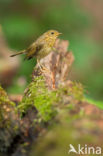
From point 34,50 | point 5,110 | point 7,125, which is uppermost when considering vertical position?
point 34,50

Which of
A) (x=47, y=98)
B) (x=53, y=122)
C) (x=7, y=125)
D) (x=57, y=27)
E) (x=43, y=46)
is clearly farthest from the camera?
(x=57, y=27)

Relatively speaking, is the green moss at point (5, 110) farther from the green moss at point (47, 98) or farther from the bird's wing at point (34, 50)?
the bird's wing at point (34, 50)

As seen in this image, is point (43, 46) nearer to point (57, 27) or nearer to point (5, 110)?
point (5, 110)

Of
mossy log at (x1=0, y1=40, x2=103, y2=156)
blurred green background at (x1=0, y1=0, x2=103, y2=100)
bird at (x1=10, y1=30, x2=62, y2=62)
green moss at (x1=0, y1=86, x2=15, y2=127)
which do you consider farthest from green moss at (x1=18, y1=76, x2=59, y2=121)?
blurred green background at (x1=0, y1=0, x2=103, y2=100)

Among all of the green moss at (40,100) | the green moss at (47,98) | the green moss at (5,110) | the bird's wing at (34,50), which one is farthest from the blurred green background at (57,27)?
the green moss at (5,110)

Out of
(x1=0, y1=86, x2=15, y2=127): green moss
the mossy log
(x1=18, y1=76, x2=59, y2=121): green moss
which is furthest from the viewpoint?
(x1=0, y1=86, x2=15, y2=127): green moss

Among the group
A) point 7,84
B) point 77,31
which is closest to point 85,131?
point 7,84

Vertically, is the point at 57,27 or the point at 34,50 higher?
the point at 57,27

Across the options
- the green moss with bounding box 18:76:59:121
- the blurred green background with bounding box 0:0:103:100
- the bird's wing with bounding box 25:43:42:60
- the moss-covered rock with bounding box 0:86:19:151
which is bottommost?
the moss-covered rock with bounding box 0:86:19:151

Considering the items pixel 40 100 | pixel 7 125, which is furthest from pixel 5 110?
pixel 40 100

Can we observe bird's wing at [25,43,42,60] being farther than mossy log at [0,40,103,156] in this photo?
Yes

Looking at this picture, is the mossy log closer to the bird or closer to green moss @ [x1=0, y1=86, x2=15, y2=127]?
green moss @ [x1=0, y1=86, x2=15, y2=127]

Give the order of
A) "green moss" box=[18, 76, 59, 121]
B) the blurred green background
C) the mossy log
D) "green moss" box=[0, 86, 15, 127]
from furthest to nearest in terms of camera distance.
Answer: the blurred green background, "green moss" box=[0, 86, 15, 127], "green moss" box=[18, 76, 59, 121], the mossy log

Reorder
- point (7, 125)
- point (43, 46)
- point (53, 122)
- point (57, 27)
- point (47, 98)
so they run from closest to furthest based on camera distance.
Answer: point (53, 122) → point (7, 125) → point (47, 98) → point (43, 46) → point (57, 27)
